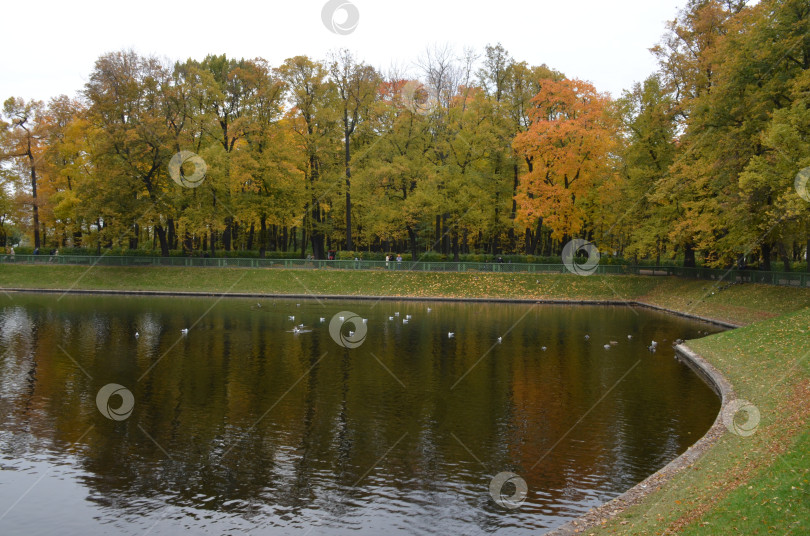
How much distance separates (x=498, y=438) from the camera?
15.6 metres

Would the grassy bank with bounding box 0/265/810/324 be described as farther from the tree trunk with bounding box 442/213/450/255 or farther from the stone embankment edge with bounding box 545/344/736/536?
the stone embankment edge with bounding box 545/344/736/536

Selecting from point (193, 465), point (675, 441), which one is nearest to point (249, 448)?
point (193, 465)

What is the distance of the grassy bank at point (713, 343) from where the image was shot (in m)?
9.49

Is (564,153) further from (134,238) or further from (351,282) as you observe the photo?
(134,238)

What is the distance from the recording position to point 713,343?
27.5 m

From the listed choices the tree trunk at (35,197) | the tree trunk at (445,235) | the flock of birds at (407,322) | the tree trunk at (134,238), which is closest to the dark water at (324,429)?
the flock of birds at (407,322)

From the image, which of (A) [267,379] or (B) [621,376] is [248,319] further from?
(B) [621,376]

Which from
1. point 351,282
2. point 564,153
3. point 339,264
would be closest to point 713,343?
point 564,153

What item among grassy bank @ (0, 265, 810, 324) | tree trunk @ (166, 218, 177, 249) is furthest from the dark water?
tree trunk @ (166, 218, 177, 249)

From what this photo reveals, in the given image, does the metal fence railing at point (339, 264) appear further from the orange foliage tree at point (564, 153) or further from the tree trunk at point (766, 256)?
the tree trunk at point (766, 256)

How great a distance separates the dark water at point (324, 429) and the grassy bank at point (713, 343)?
1.70 m

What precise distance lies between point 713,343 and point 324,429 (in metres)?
20.0

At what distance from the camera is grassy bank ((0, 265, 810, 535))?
9492 millimetres

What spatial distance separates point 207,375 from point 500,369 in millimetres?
11153
